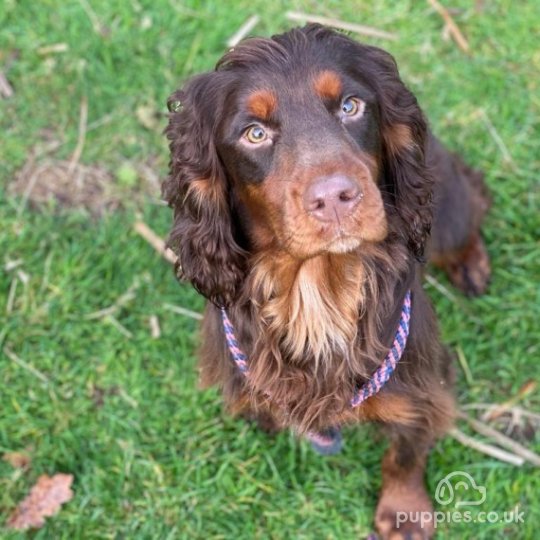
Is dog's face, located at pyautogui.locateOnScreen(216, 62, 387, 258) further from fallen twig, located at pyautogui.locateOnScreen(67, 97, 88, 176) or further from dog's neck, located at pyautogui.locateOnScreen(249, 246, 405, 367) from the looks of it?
fallen twig, located at pyautogui.locateOnScreen(67, 97, 88, 176)

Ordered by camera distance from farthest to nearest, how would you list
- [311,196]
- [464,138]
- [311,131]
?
[464,138] < [311,131] < [311,196]

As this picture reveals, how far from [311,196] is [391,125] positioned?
585 mm

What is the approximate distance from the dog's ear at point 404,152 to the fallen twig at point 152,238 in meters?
1.74

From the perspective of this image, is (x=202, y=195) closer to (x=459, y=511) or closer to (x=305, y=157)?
(x=305, y=157)

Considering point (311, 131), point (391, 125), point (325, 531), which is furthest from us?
point (325, 531)

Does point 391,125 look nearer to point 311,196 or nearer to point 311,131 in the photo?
point 311,131

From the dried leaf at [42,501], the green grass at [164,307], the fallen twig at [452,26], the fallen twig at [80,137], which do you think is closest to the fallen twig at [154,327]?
the green grass at [164,307]

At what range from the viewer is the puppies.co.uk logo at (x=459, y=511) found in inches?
140

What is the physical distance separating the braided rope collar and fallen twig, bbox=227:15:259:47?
235cm

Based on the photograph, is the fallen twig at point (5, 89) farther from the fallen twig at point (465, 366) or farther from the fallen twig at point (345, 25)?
the fallen twig at point (465, 366)

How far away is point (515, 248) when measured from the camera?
4.23 meters

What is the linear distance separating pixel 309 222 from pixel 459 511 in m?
1.91

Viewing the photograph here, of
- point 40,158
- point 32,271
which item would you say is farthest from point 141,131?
point 32,271

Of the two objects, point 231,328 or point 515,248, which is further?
point 515,248
